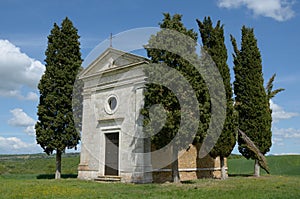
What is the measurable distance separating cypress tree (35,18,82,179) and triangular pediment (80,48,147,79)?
185 centimetres

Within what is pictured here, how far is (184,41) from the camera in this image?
14250 millimetres

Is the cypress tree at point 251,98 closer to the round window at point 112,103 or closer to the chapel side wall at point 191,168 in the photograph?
the chapel side wall at point 191,168

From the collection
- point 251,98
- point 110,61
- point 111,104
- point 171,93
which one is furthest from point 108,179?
point 251,98

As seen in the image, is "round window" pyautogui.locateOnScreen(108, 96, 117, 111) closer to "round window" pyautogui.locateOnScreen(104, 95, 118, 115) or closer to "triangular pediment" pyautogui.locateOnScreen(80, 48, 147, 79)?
"round window" pyautogui.locateOnScreen(104, 95, 118, 115)

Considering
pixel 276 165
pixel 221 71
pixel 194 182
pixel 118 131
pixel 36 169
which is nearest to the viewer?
pixel 194 182

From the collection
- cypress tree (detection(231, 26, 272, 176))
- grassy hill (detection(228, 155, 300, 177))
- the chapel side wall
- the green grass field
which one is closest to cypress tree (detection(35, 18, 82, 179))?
the green grass field

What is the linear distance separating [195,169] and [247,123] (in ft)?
12.9

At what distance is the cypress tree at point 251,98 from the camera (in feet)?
57.6

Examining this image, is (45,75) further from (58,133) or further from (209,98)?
(209,98)

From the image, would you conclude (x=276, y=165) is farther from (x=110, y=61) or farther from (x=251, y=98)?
(x=110, y=61)

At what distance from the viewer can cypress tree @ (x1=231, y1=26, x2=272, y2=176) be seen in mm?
17562

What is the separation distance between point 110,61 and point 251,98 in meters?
8.27

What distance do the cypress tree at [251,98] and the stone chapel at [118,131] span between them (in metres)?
2.90

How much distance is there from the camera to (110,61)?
17906mm
